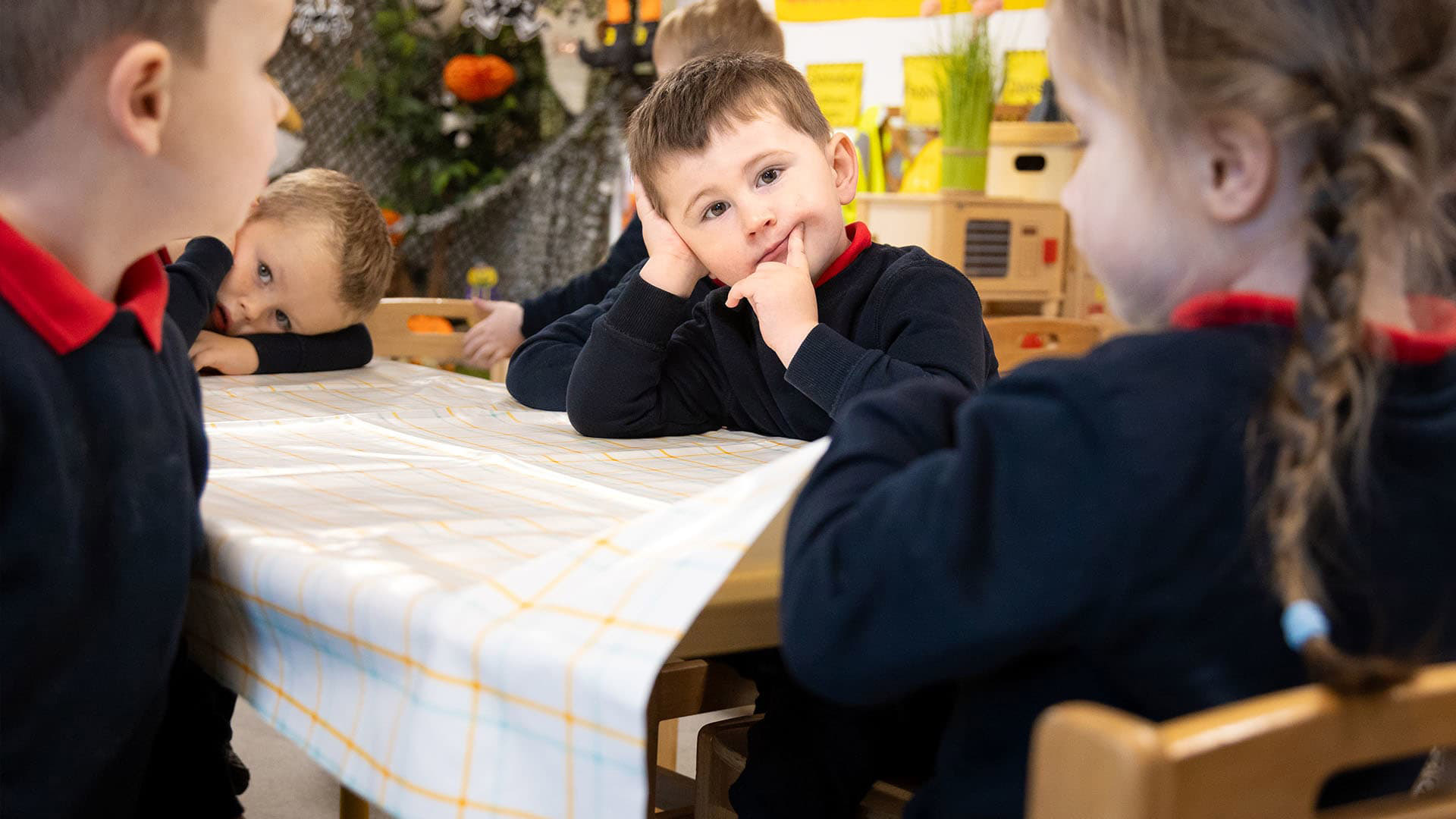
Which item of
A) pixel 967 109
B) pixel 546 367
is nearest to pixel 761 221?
pixel 546 367

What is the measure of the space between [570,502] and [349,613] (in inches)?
9.5

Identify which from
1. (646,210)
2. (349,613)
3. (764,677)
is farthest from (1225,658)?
(646,210)

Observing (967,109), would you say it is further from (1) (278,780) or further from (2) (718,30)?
(1) (278,780)

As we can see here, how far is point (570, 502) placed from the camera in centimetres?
86

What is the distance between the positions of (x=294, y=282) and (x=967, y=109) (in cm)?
180

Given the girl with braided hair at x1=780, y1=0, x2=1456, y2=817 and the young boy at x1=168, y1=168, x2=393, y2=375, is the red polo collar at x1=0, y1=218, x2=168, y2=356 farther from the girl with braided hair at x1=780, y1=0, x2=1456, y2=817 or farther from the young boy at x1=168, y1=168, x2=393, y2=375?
the young boy at x1=168, y1=168, x2=393, y2=375

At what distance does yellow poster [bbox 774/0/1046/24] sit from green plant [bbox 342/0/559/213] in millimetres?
856

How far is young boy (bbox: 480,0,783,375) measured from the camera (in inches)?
72.2

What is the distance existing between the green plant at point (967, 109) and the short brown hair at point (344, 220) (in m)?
1.62

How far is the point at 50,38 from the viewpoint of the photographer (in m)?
0.63

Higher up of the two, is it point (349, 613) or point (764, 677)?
point (349, 613)

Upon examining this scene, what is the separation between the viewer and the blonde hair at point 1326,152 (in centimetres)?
46

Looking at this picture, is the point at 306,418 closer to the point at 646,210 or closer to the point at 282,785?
the point at 646,210

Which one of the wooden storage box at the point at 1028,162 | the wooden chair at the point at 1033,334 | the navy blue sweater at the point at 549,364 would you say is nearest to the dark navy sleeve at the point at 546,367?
the navy blue sweater at the point at 549,364
